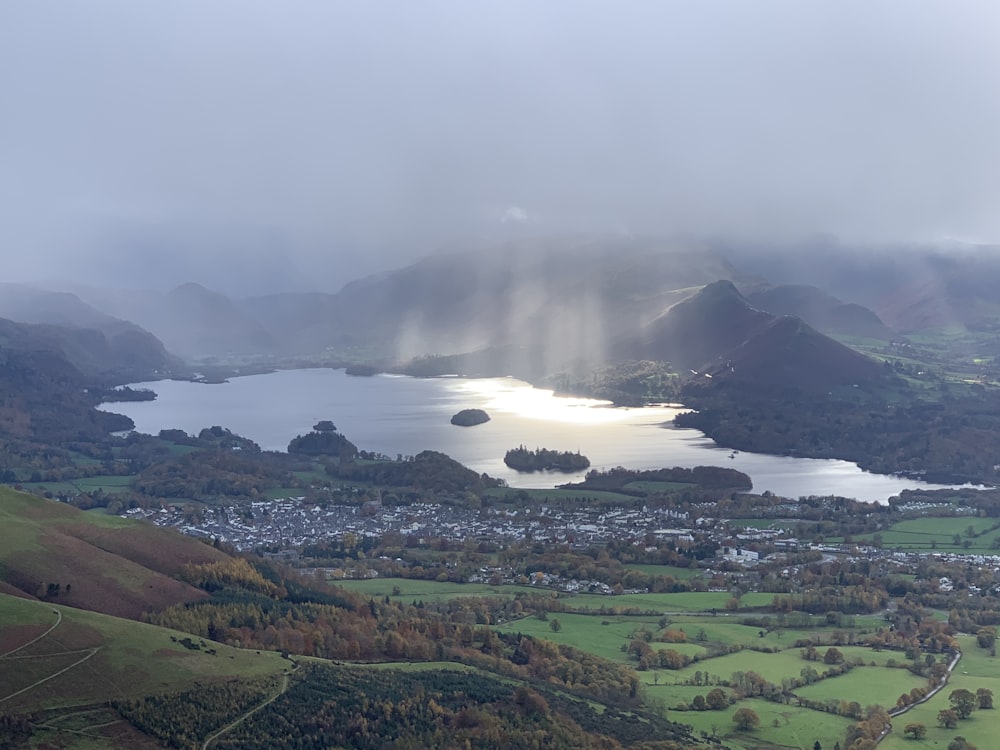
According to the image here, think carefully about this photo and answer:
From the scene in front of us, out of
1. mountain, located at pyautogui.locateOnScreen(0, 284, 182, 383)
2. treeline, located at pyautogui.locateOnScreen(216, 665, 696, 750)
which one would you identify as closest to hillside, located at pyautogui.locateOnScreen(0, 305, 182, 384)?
mountain, located at pyautogui.locateOnScreen(0, 284, 182, 383)

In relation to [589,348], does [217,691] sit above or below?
below

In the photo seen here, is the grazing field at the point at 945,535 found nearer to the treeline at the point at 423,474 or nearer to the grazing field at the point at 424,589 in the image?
the grazing field at the point at 424,589

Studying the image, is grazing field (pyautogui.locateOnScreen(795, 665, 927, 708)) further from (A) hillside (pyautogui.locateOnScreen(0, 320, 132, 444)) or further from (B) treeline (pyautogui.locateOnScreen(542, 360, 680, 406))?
(B) treeline (pyautogui.locateOnScreen(542, 360, 680, 406))

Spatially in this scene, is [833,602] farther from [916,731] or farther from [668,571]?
[916,731]

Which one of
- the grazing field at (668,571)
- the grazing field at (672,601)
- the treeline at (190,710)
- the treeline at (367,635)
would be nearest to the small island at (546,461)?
the grazing field at (668,571)

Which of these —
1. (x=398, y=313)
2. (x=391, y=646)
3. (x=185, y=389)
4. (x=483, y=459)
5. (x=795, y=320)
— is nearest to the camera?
(x=391, y=646)

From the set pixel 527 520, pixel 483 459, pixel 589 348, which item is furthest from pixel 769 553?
pixel 589 348

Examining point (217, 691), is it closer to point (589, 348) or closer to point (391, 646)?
point (391, 646)
